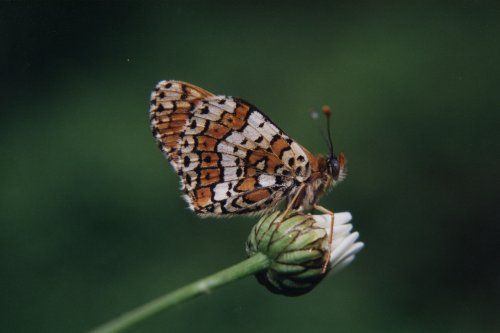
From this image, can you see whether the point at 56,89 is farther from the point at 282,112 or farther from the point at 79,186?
the point at 282,112

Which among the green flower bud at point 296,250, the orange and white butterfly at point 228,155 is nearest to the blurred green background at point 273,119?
the orange and white butterfly at point 228,155

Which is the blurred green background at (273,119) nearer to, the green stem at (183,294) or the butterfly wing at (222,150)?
the butterfly wing at (222,150)

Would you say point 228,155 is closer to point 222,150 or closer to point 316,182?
point 222,150

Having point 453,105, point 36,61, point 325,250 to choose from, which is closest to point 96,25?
point 36,61

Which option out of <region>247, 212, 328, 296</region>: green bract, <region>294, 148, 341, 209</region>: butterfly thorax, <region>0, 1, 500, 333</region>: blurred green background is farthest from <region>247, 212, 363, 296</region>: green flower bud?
<region>0, 1, 500, 333</region>: blurred green background

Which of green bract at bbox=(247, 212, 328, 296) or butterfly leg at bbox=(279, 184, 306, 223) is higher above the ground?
butterfly leg at bbox=(279, 184, 306, 223)

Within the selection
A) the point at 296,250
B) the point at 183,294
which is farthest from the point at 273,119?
the point at 183,294

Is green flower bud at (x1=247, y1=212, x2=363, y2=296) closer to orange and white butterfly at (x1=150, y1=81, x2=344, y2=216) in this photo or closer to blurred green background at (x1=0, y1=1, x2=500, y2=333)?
orange and white butterfly at (x1=150, y1=81, x2=344, y2=216)
